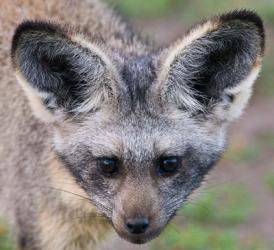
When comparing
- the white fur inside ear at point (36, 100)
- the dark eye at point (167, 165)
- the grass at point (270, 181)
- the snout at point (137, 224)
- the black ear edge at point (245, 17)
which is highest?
the black ear edge at point (245, 17)

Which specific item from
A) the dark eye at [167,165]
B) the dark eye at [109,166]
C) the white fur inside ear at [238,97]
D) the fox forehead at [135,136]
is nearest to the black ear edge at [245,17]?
the white fur inside ear at [238,97]

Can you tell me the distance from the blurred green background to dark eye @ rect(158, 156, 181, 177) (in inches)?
28.2

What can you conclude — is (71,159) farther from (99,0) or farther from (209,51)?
(99,0)

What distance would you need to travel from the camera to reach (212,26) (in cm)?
683

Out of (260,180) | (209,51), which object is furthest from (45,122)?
(260,180)

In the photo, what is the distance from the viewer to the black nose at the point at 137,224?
22.0 ft

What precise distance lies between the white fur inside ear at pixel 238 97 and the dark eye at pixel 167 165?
23.2 inches

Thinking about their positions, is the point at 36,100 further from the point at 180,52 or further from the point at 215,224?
the point at 215,224

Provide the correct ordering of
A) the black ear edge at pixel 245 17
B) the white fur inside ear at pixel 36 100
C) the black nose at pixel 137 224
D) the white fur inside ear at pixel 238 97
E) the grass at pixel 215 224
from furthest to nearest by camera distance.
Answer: the grass at pixel 215 224 < the white fur inside ear at pixel 238 97 < the white fur inside ear at pixel 36 100 < the black ear edge at pixel 245 17 < the black nose at pixel 137 224

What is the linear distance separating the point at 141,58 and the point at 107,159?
957mm

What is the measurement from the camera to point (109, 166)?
691 centimetres

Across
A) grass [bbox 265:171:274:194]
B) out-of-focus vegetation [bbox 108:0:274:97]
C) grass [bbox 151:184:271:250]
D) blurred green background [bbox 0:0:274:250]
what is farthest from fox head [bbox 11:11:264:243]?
out-of-focus vegetation [bbox 108:0:274:97]

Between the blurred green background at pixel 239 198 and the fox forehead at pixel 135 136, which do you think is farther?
the blurred green background at pixel 239 198

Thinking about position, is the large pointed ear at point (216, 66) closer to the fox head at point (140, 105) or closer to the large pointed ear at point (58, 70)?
the fox head at point (140, 105)
